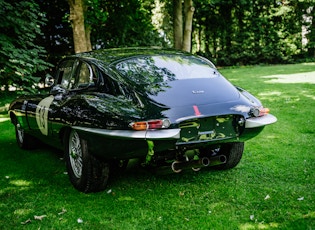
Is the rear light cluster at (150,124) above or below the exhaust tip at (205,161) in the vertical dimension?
above

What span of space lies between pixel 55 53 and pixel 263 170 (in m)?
14.7

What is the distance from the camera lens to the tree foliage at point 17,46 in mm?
9758

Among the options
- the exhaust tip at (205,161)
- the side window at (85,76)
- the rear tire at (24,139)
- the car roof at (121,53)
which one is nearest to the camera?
the exhaust tip at (205,161)

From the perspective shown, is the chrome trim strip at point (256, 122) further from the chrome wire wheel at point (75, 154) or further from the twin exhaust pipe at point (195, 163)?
the chrome wire wheel at point (75, 154)

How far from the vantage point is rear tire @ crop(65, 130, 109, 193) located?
3791 millimetres

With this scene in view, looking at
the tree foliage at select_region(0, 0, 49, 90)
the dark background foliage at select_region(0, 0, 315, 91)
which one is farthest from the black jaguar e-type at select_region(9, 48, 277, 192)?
the dark background foliage at select_region(0, 0, 315, 91)

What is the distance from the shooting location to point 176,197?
12.7ft

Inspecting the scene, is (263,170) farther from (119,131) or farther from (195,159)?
(119,131)

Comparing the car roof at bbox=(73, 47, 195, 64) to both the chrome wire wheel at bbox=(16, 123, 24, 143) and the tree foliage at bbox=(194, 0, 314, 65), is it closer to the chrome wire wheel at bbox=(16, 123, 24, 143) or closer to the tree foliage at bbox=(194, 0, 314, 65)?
the chrome wire wheel at bbox=(16, 123, 24, 143)

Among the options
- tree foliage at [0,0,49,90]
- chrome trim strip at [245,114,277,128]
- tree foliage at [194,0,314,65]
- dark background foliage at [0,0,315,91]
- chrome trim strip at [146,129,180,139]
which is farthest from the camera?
tree foliage at [194,0,314,65]

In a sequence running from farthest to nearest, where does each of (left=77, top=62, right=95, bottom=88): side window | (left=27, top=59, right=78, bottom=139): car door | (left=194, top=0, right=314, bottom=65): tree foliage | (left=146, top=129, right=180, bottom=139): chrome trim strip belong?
(left=194, top=0, right=314, bottom=65): tree foliage, (left=27, top=59, right=78, bottom=139): car door, (left=77, top=62, right=95, bottom=88): side window, (left=146, top=129, right=180, bottom=139): chrome trim strip

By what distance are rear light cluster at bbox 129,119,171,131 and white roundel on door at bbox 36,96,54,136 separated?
1.81 meters

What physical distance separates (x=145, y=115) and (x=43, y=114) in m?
1.98

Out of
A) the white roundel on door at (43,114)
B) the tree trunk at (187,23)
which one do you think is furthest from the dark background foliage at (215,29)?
the white roundel on door at (43,114)
